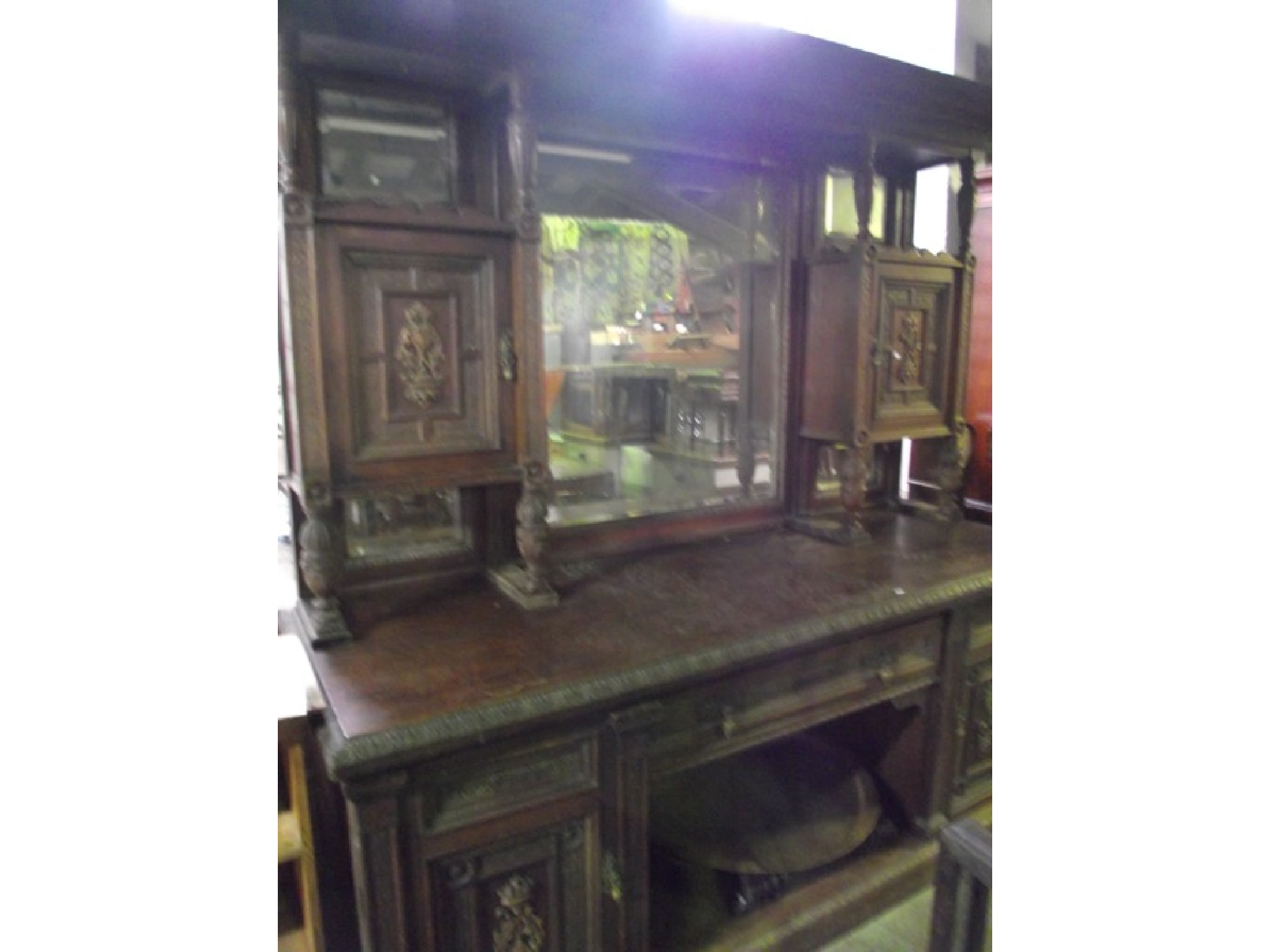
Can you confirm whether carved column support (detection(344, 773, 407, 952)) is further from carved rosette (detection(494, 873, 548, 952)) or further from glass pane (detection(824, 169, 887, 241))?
glass pane (detection(824, 169, 887, 241))

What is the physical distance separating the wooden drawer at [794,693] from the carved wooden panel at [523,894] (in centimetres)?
21

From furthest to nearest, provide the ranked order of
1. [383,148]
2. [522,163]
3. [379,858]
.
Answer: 1. [383,148]
2. [522,163]
3. [379,858]

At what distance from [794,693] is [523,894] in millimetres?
625

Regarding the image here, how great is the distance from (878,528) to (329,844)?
156 cm

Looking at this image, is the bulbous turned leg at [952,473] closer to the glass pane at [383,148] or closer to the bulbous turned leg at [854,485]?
the bulbous turned leg at [854,485]

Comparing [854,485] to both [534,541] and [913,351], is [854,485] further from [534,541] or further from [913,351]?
[534,541]

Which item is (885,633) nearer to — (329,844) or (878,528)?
(878,528)

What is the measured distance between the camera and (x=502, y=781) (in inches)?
47.1

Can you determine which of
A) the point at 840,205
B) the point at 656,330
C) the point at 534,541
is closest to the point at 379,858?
the point at 534,541

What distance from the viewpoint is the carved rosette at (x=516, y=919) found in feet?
4.05

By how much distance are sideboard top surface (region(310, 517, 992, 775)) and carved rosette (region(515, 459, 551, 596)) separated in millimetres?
78

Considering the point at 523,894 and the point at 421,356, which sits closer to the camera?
the point at 523,894

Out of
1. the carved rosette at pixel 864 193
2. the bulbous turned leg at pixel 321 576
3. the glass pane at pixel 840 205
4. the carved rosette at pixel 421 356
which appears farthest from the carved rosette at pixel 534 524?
the glass pane at pixel 840 205

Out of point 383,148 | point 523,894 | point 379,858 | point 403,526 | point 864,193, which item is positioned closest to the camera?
point 379,858
